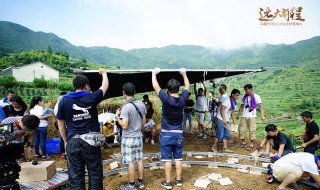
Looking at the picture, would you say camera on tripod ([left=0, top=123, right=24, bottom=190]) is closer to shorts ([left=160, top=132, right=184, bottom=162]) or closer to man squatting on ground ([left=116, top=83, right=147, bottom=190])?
man squatting on ground ([left=116, top=83, right=147, bottom=190])

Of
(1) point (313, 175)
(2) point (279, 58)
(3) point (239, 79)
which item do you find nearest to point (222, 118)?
(1) point (313, 175)

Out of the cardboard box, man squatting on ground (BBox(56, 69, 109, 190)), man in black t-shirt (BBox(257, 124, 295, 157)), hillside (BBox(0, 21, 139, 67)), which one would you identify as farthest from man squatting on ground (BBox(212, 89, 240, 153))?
hillside (BBox(0, 21, 139, 67))

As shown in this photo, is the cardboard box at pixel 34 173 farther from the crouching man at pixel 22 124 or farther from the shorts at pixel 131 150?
the shorts at pixel 131 150

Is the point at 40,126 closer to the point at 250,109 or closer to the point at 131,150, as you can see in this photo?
the point at 131,150

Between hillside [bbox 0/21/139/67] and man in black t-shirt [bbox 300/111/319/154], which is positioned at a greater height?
hillside [bbox 0/21/139/67]

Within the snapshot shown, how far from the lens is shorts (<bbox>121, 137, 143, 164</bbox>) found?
138 inches

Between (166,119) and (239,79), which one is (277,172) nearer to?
(166,119)

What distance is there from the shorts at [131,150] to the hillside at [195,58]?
6222cm

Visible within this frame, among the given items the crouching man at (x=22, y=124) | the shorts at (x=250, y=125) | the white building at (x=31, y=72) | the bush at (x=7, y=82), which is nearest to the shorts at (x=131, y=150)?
the crouching man at (x=22, y=124)

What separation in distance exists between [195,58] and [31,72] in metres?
89.9

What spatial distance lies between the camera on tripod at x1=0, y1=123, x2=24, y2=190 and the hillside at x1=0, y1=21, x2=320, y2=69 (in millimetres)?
63796

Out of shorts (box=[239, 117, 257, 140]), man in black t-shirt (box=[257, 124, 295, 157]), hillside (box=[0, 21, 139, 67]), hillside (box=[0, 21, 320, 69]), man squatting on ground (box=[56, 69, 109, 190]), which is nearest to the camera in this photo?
man squatting on ground (box=[56, 69, 109, 190])

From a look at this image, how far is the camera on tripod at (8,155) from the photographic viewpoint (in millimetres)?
2832

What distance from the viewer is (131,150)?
353 cm
